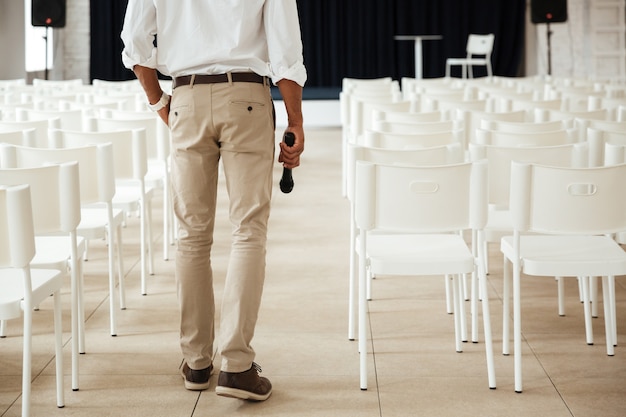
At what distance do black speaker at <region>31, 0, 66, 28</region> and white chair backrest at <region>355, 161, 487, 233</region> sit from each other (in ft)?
36.7

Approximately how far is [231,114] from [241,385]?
0.92 metres

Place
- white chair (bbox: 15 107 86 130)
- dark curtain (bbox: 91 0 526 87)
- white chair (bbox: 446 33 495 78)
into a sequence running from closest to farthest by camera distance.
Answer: white chair (bbox: 15 107 86 130), white chair (bbox: 446 33 495 78), dark curtain (bbox: 91 0 526 87)

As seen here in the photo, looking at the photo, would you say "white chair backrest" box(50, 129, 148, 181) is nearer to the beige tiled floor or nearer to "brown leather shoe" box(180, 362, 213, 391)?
the beige tiled floor

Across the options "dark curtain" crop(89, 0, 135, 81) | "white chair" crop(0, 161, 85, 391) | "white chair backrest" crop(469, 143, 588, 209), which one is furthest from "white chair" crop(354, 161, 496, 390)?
"dark curtain" crop(89, 0, 135, 81)

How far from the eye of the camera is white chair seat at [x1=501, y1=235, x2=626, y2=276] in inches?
137

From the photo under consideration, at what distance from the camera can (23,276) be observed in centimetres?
293

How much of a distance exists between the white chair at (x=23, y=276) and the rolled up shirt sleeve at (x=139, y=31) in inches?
26.5

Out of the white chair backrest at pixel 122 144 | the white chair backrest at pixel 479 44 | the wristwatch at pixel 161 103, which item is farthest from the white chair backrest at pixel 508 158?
the white chair backrest at pixel 479 44

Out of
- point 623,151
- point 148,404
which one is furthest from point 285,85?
point 623,151

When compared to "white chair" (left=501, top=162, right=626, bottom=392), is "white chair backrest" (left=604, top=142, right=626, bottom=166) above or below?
above

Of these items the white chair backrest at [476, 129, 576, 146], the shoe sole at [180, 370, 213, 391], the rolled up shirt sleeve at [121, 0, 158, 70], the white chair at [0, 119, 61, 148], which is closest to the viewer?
the rolled up shirt sleeve at [121, 0, 158, 70]

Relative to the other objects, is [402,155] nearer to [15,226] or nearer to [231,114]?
[231,114]

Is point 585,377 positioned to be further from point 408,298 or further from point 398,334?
point 408,298

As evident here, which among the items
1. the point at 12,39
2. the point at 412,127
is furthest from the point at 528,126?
the point at 12,39
